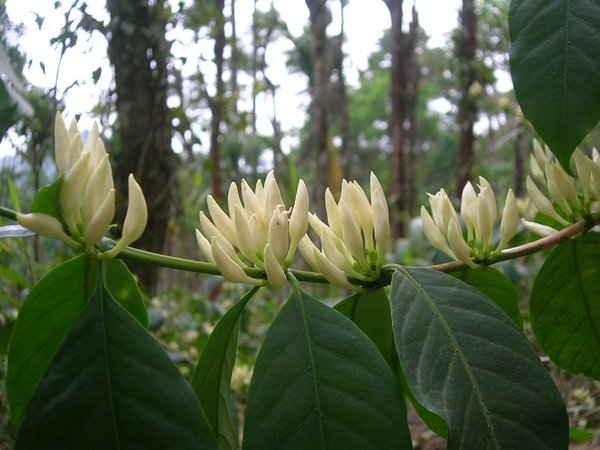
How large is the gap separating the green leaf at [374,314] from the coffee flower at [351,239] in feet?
0.13

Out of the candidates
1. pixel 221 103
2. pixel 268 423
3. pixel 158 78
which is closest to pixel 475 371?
pixel 268 423

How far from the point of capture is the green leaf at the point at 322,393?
1.51 feet

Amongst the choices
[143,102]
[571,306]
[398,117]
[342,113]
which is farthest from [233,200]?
[342,113]

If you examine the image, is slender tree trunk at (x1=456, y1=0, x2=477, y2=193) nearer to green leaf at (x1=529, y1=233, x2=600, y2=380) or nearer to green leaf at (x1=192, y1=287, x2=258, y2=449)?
green leaf at (x1=529, y1=233, x2=600, y2=380)

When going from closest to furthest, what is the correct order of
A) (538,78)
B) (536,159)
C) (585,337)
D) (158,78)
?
1. (538,78)
2. (585,337)
3. (536,159)
4. (158,78)

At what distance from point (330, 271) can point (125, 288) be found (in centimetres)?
24

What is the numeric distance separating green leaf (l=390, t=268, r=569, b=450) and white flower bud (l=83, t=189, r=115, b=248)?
10.6 inches

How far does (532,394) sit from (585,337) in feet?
0.96

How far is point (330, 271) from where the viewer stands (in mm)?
572

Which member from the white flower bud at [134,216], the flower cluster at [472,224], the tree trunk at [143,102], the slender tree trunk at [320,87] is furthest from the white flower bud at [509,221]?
the slender tree trunk at [320,87]

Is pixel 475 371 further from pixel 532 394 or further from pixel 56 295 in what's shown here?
pixel 56 295

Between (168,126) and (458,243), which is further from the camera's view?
(168,126)

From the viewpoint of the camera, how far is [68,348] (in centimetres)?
49

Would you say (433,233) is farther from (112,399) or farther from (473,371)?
(112,399)
